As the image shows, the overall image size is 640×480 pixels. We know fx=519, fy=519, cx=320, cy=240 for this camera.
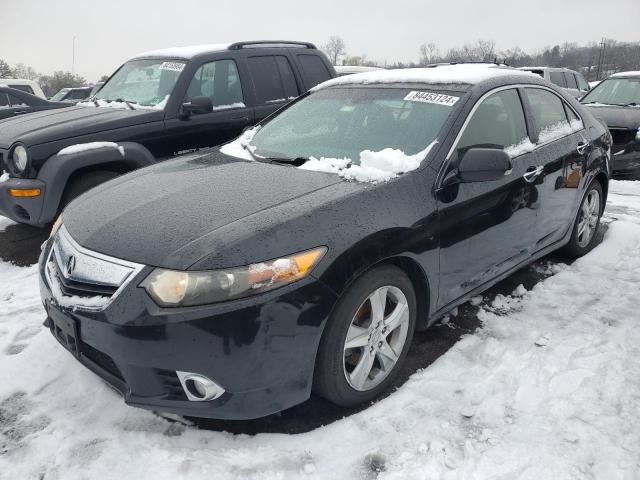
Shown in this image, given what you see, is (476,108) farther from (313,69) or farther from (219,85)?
(313,69)

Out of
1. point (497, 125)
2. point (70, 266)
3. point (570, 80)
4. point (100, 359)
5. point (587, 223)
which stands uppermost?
point (570, 80)

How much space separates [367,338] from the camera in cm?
253

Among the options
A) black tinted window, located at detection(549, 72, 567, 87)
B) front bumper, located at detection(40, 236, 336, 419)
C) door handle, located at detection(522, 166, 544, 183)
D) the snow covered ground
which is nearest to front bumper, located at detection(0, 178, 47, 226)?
the snow covered ground

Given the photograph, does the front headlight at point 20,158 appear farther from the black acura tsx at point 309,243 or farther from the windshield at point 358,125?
the windshield at point 358,125

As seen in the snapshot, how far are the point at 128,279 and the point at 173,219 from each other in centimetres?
37

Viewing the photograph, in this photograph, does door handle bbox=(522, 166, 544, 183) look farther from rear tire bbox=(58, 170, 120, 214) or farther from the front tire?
rear tire bbox=(58, 170, 120, 214)

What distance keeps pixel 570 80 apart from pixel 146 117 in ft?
46.1

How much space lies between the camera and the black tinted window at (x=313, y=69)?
636 centimetres

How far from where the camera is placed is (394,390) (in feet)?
9.00

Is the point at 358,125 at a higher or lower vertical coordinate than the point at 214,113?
higher

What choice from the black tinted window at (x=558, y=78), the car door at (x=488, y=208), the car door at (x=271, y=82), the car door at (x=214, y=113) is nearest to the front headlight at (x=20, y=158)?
the car door at (x=214, y=113)

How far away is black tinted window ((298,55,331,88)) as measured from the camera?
6.36 m

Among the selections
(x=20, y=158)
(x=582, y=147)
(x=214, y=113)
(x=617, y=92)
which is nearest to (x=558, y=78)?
(x=617, y=92)

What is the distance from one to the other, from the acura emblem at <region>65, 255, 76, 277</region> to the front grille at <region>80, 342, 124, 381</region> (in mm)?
327
